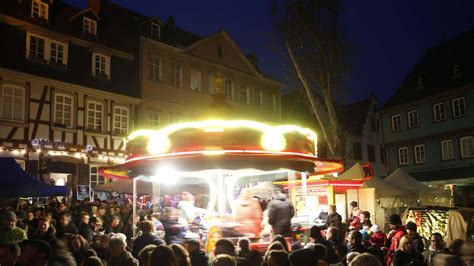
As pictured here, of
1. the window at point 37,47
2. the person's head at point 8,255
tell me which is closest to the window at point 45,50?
the window at point 37,47

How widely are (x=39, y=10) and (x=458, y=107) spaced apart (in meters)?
26.0

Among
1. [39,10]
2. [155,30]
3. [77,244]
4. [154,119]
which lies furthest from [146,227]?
[155,30]

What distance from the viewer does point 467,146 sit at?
1266 inches

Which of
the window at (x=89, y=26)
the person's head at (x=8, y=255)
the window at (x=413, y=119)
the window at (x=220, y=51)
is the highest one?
the window at (x=220, y=51)

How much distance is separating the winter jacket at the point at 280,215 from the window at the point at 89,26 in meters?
18.4

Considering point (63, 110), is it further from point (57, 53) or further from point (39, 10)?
point (39, 10)

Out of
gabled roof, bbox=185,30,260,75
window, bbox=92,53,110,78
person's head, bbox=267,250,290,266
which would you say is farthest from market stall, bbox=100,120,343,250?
gabled roof, bbox=185,30,260,75

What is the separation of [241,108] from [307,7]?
1166 centimetres

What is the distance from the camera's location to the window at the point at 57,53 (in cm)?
2312

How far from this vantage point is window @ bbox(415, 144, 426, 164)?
3559cm

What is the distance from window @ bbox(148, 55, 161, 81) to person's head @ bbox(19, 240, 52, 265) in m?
22.3

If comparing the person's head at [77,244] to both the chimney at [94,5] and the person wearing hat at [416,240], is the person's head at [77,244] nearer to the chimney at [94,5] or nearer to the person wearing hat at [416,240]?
the person wearing hat at [416,240]

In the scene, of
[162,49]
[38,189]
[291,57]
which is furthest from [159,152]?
[162,49]

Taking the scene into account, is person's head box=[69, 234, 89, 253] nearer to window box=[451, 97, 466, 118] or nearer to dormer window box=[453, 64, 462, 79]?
window box=[451, 97, 466, 118]
